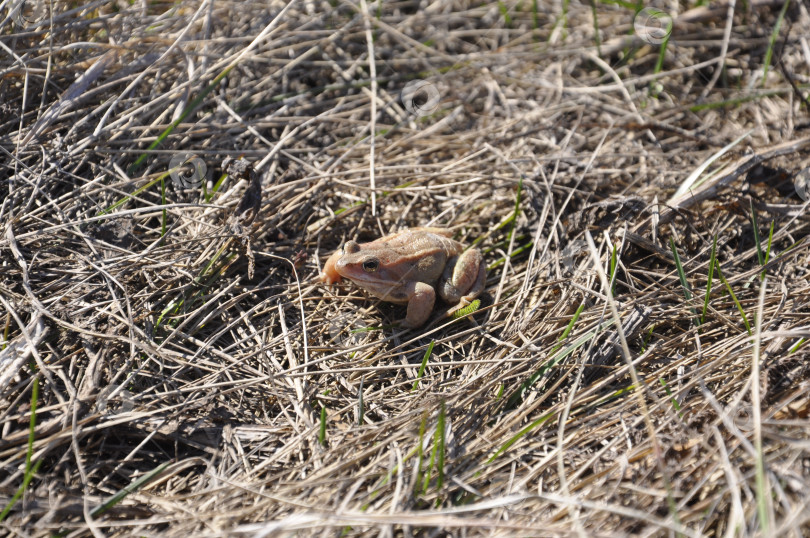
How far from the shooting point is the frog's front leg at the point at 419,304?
367 centimetres

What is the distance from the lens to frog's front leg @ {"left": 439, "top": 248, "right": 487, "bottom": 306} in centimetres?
378

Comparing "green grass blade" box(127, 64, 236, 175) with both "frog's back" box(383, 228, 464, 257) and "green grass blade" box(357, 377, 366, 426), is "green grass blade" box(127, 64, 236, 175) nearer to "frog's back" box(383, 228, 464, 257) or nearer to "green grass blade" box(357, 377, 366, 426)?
"frog's back" box(383, 228, 464, 257)

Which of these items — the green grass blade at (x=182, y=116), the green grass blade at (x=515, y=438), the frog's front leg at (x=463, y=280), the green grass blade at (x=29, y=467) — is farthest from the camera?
the green grass blade at (x=182, y=116)

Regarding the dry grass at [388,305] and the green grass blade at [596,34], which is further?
the green grass blade at [596,34]

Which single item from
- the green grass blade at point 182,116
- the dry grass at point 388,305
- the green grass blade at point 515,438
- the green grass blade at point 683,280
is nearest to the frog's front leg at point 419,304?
the dry grass at point 388,305

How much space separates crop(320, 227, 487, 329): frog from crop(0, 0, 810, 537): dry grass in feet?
0.57

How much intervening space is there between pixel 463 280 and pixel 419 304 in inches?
13.4

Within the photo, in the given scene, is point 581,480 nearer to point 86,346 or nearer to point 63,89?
point 86,346

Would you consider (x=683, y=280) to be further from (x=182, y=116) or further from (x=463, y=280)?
(x=182, y=116)

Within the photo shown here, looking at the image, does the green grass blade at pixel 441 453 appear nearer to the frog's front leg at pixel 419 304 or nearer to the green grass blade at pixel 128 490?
the frog's front leg at pixel 419 304

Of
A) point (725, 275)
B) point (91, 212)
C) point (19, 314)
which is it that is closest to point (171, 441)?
point (19, 314)

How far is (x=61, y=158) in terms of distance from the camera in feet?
13.2

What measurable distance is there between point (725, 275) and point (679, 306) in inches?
20.8

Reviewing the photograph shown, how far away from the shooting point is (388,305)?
3963 millimetres
